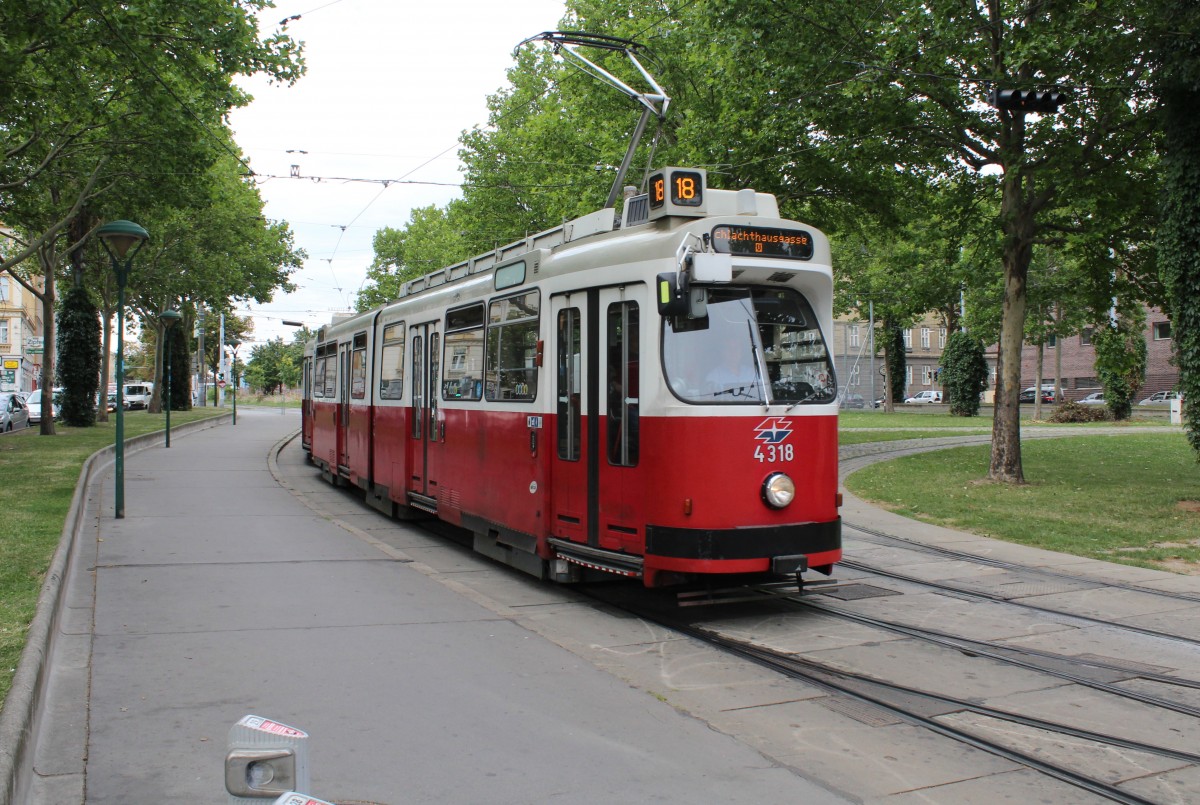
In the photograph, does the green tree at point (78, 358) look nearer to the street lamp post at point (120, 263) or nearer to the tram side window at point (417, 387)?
the street lamp post at point (120, 263)

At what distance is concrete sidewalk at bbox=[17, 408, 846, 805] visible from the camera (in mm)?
4785

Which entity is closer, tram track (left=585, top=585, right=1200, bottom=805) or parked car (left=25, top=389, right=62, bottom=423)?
tram track (left=585, top=585, right=1200, bottom=805)

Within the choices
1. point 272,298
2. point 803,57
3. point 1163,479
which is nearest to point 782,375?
point 803,57

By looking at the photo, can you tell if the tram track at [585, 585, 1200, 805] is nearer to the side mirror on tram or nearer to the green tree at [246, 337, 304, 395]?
the side mirror on tram

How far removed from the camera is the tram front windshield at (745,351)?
7.96 m

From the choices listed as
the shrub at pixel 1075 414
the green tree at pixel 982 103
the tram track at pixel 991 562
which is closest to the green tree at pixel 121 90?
the green tree at pixel 982 103

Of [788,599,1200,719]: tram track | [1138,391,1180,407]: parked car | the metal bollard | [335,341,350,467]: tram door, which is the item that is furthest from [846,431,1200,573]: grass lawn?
[1138,391,1180,407]: parked car

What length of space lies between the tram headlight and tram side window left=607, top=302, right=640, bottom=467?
109 centimetres

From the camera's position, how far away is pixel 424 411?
499 inches

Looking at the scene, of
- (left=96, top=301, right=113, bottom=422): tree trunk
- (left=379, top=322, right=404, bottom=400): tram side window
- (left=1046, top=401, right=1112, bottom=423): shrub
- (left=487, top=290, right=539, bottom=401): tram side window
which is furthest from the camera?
(left=1046, top=401, right=1112, bottom=423): shrub

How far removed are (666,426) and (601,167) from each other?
2104cm

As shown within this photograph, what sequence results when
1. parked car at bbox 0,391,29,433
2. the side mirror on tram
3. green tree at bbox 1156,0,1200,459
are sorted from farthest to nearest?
1. parked car at bbox 0,391,29,433
2. green tree at bbox 1156,0,1200,459
3. the side mirror on tram

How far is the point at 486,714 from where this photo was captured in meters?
5.80

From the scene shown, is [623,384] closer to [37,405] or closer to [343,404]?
[343,404]
